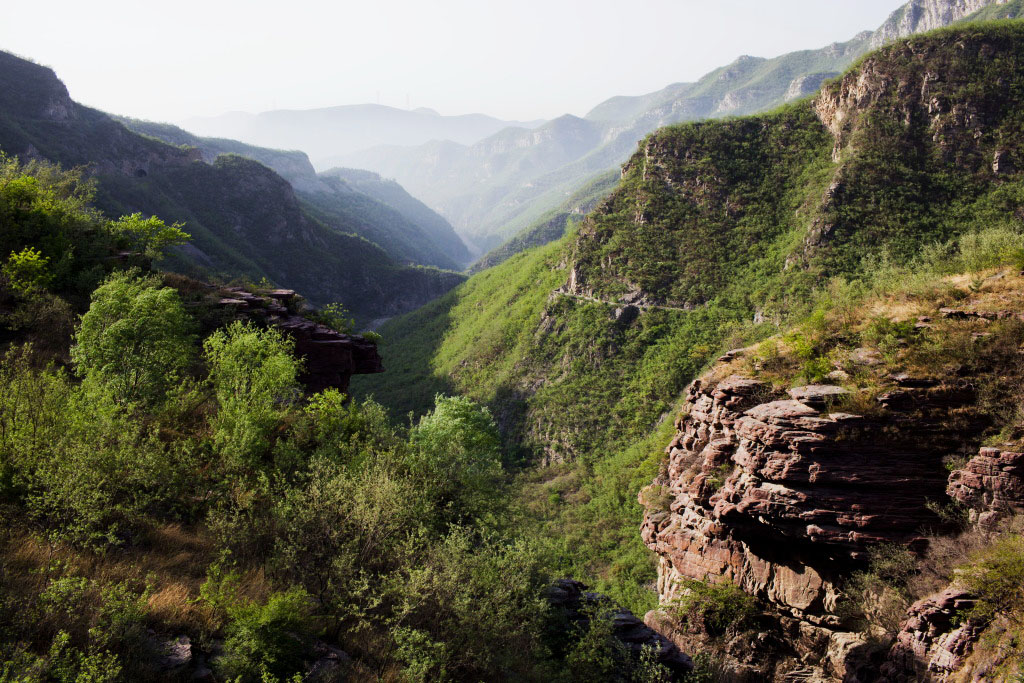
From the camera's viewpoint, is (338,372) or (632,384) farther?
(632,384)

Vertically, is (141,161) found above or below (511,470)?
above

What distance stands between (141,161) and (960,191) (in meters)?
184

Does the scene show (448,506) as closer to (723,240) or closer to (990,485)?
(990,485)

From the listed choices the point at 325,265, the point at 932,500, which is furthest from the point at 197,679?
the point at 325,265

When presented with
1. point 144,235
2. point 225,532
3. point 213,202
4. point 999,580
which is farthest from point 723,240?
point 213,202

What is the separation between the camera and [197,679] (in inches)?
375

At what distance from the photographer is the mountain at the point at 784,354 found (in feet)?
52.3

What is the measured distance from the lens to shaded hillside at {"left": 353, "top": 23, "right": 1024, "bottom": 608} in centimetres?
4634

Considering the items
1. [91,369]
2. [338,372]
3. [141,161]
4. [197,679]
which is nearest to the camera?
[197,679]

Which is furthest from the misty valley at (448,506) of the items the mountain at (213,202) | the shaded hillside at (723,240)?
the mountain at (213,202)

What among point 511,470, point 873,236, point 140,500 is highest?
point 873,236

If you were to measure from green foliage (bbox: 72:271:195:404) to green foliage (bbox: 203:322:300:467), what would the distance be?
1.86 m

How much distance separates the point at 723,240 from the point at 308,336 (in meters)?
47.7

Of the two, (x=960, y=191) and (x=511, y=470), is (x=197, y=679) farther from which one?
(x=960, y=191)
